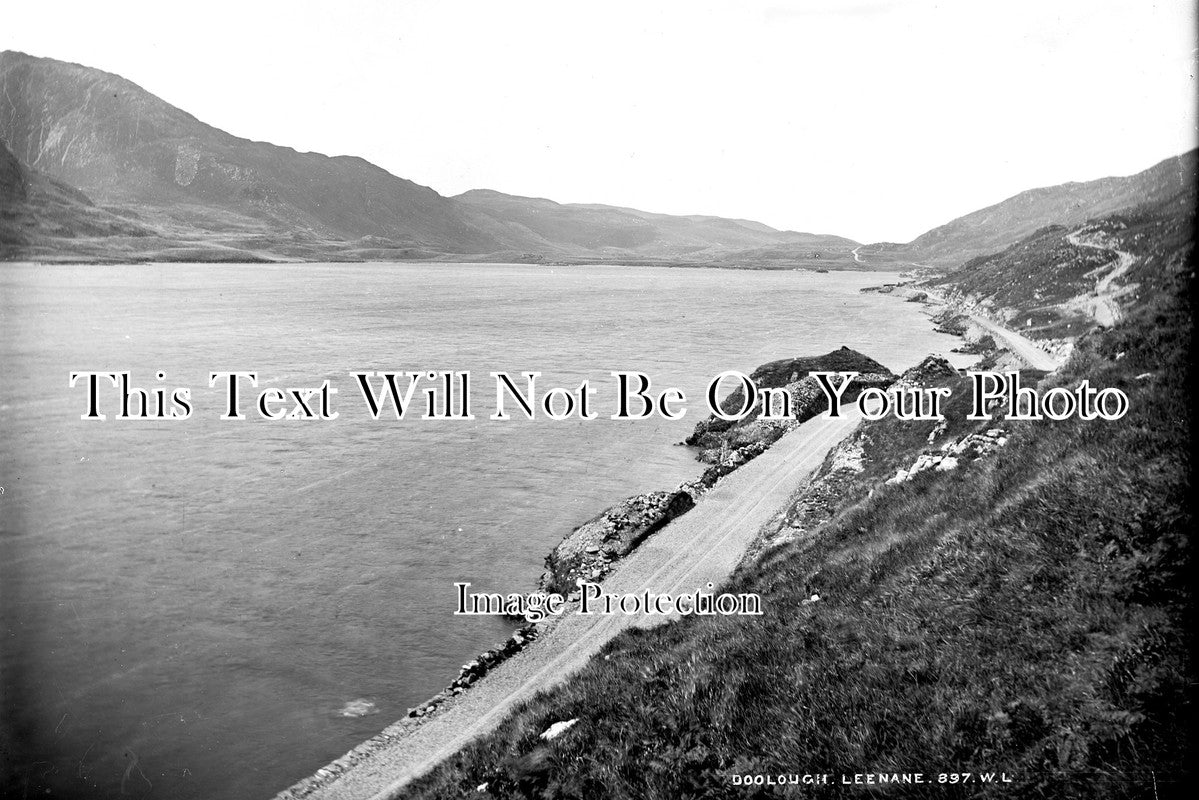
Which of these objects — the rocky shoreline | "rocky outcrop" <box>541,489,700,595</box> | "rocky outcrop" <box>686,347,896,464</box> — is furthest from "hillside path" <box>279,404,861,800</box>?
"rocky outcrop" <box>686,347,896,464</box>

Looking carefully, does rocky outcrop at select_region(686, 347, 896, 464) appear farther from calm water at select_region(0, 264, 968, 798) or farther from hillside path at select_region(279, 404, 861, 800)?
hillside path at select_region(279, 404, 861, 800)

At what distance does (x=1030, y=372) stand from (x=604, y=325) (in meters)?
55.7

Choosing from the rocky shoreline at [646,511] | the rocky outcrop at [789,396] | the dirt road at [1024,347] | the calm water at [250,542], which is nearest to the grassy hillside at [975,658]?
the rocky shoreline at [646,511]

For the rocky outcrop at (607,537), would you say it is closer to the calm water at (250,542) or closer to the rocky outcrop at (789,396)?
the calm water at (250,542)

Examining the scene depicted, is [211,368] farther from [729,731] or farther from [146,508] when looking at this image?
[729,731]

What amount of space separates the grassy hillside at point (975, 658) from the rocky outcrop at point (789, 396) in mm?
22851

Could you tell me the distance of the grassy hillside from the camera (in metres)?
7.26

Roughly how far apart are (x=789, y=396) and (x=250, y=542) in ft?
104

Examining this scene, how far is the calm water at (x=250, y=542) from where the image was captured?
15492 millimetres

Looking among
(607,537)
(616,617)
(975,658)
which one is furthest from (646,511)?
(975,658)

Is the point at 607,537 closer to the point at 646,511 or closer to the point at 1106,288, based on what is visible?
the point at 646,511

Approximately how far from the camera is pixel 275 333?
224ft

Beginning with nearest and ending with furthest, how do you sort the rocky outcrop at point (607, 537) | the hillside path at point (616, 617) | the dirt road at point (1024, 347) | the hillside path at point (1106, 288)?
the hillside path at point (616, 617), the rocky outcrop at point (607, 537), the hillside path at point (1106, 288), the dirt road at point (1024, 347)

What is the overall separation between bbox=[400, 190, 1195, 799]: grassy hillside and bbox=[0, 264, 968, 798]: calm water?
6.16 metres
